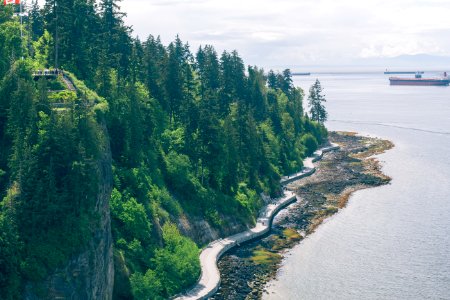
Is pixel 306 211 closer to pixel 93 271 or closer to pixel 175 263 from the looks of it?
pixel 175 263

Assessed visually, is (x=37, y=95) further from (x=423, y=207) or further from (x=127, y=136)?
(x=423, y=207)

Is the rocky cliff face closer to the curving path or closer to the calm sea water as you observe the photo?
the curving path

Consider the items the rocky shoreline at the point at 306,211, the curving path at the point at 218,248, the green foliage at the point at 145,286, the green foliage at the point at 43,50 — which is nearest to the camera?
the green foliage at the point at 145,286

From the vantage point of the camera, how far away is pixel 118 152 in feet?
221

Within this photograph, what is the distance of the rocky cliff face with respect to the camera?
4319 centimetres

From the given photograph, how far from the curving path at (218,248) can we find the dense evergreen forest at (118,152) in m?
1.63

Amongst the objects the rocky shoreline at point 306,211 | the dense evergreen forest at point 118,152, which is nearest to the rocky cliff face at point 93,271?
the dense evergreen forest at point 118,152

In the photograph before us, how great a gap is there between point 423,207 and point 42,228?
73.9 meters

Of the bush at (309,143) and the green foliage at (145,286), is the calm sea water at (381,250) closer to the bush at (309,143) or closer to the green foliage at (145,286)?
the green foliage at (145,286)

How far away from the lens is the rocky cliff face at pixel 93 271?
142 feet

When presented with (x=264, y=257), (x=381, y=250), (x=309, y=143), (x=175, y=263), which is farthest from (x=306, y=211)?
(x=309, y=143)

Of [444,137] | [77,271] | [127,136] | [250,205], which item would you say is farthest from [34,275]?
[444,137]

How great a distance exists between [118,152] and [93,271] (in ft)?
78.7

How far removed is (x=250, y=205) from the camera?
282ft
